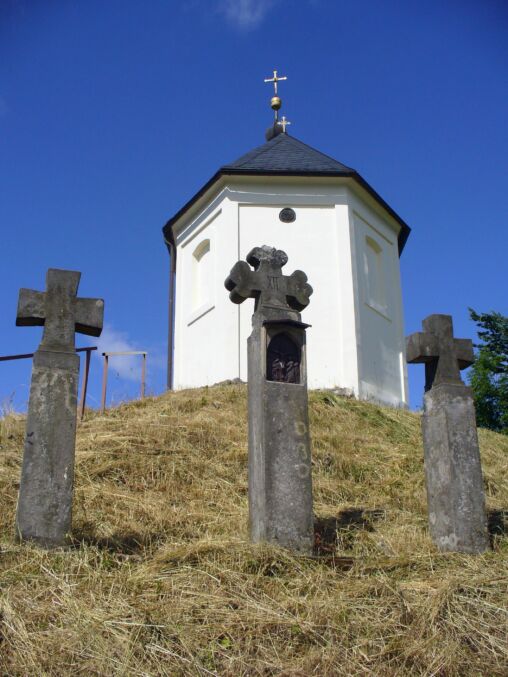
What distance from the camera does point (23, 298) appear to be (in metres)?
6.52

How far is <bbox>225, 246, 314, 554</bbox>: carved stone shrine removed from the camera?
6316 millimetres

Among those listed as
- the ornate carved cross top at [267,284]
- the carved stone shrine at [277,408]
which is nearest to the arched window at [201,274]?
the ornate carved cross top at [267,284]

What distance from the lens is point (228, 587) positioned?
16.6 feet

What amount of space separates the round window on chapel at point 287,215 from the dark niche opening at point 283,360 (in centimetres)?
1028

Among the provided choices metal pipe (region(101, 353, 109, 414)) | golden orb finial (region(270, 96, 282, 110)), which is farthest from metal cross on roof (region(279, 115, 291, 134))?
metal pipe (region(101, 353, 109, 414))

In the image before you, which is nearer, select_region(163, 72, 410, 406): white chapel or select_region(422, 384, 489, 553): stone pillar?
select_region(422, 384, 489, 553): stone pillar

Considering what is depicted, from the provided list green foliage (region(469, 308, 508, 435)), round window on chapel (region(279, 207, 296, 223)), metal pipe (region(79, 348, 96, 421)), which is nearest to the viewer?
metal pipe (region(79, 348, 96, 421))

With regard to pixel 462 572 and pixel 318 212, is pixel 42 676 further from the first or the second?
pixel 318 212

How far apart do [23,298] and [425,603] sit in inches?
168

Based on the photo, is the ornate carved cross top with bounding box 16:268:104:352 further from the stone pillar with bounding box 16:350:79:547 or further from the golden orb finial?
the golden orb finial

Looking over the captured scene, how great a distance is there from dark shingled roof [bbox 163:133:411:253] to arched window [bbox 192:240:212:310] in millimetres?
1213

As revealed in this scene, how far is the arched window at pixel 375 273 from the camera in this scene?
17.6 metres

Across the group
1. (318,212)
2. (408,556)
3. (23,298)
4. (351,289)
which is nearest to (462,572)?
(408,556)

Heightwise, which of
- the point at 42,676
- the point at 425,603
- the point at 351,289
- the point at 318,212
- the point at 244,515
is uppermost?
the point at 318,212
